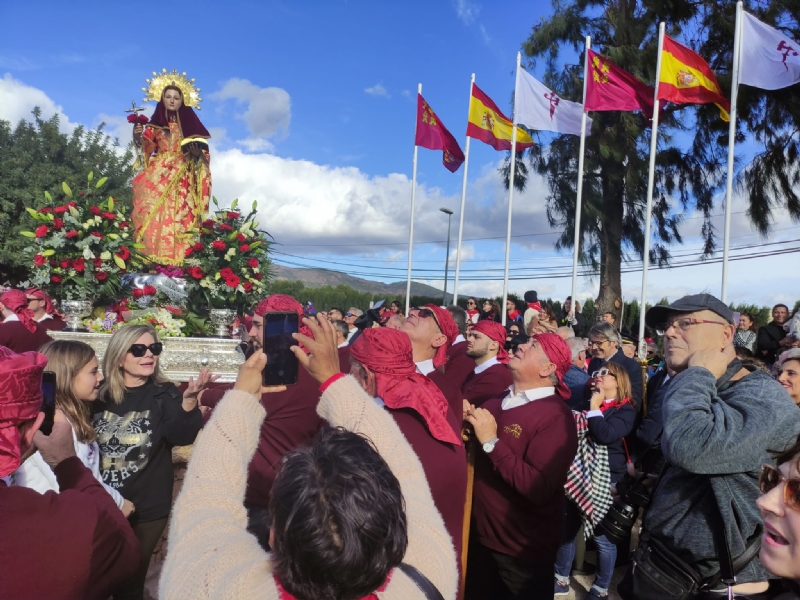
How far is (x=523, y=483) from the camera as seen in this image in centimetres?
317

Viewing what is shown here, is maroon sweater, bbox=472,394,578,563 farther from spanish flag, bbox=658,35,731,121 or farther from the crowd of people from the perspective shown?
spanish flag, bbox=658,35,731,121

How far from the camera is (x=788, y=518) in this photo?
1521 millimetres

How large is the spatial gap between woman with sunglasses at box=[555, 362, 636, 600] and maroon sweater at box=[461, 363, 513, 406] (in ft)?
2.27

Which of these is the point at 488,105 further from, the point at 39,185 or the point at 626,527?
the point at 39,185

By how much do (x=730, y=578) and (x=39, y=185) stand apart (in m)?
34.7

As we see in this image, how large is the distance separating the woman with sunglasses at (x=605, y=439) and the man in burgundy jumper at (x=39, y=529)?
3.44m

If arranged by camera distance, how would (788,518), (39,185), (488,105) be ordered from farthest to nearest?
(39,185), (488,105), (788,518)

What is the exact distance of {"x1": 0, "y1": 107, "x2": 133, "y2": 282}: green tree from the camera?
1136 inches

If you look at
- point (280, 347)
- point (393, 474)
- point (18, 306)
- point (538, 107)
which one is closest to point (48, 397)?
point (280, 347)

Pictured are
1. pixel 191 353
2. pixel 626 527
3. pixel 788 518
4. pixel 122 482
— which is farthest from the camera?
pixel 191 353

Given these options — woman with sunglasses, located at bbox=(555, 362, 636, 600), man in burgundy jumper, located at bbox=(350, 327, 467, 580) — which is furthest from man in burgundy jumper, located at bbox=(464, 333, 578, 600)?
woman with sunglasses, located at bbox=(555, 362, 636, 600)

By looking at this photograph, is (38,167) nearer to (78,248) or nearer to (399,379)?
(78,248)

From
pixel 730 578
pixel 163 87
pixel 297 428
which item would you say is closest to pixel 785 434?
pixel 730 578

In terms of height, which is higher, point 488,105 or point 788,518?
point 488,105
